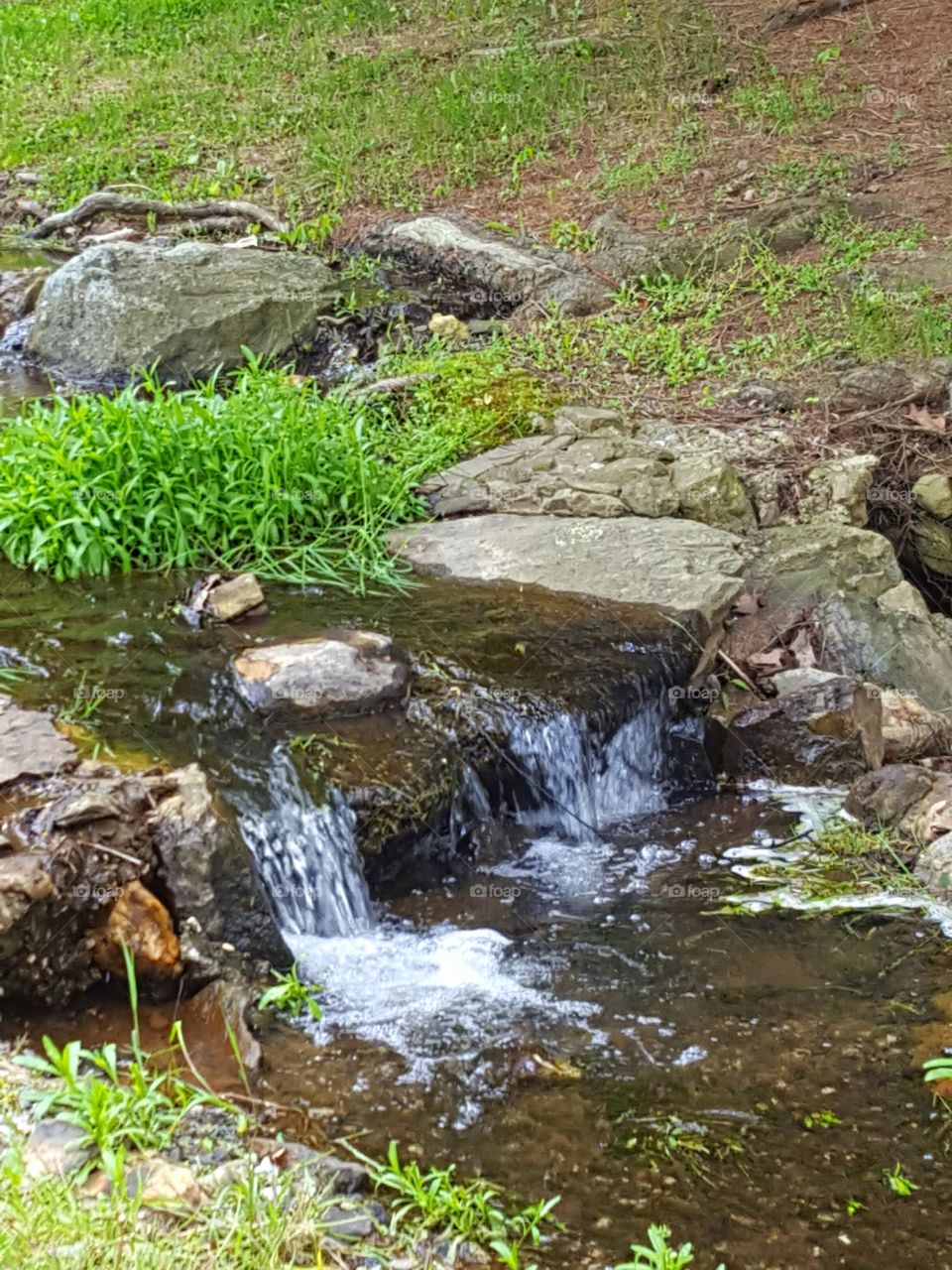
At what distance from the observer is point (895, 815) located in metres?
4.49

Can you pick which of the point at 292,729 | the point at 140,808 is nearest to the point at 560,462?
the point at 292,729

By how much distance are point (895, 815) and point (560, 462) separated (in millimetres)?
2442

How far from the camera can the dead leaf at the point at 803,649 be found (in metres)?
5.45

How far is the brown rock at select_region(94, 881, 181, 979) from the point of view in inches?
130

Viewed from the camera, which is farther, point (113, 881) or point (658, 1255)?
point (113, 881)

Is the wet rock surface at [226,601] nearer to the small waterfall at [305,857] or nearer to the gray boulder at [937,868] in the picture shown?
the small waterfall at [305,857]

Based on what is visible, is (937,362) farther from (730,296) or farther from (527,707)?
(527,707)

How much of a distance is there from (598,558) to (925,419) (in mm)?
2212

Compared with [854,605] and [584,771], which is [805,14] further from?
[584,771]

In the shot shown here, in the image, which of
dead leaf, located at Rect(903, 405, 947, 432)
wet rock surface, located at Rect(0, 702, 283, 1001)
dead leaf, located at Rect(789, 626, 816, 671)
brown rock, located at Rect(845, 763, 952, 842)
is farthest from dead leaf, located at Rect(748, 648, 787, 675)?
wet rock surface, located at Rect(0, 702, 283, 1001)

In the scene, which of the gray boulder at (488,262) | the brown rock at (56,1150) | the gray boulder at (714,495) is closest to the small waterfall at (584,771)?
the gray boulder at (714,495)

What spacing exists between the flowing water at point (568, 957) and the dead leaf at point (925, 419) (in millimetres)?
2396

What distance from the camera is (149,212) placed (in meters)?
10.3

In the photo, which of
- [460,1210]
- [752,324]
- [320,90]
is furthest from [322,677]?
[320,90]
